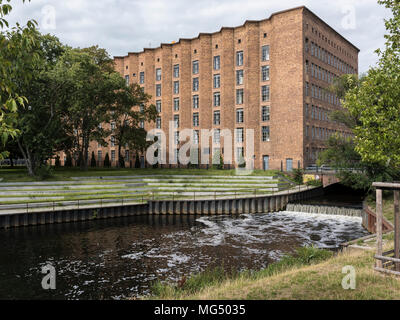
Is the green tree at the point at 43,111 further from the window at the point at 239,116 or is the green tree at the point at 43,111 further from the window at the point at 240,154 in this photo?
the window at the point at 239,116

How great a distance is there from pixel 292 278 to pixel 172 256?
9409 mm

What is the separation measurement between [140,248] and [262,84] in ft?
135

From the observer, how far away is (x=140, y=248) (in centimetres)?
2002

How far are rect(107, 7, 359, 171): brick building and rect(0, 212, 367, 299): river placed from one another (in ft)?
78.8

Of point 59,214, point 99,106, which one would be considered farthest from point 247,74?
point 59,214

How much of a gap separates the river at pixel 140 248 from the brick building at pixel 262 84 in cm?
2401

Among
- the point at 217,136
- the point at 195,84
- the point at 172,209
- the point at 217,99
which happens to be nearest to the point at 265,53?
the point at 217,99

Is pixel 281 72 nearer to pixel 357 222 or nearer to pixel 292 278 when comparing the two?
pixel 357 222

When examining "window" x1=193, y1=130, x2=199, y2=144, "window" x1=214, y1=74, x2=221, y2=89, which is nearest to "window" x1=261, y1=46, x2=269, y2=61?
"window" x1=214, y1=74, x2=221, y2=89

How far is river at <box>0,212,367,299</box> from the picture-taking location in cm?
1405

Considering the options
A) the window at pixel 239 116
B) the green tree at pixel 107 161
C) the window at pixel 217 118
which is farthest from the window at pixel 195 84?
the green tree at pixel 107 161

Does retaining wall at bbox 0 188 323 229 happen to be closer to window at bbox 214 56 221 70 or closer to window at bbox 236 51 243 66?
window at bbox 236 51 243 66

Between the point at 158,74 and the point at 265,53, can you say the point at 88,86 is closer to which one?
the point at 158,74
